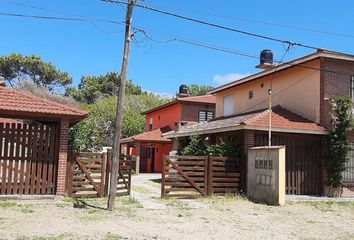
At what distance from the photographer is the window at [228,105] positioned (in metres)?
27.1

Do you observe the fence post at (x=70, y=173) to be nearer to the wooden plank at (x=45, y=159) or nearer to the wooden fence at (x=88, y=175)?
the wooden fence at (x=88, y=175)

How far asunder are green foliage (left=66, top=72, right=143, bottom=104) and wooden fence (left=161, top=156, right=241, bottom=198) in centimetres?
4804

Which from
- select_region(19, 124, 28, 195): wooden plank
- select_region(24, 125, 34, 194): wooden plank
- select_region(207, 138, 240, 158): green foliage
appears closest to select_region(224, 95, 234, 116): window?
select_region(207, 138, 240, 158): green foliage

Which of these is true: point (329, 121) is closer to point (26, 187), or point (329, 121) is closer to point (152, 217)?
point (152, 217)

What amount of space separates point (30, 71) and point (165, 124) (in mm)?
23410

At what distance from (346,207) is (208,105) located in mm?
19897

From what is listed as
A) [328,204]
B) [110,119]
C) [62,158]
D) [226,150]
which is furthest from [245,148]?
[110,119]

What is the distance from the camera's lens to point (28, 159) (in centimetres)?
1462

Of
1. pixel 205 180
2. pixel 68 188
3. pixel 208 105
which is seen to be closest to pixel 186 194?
pixel 205 180

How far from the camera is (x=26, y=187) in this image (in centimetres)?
1455

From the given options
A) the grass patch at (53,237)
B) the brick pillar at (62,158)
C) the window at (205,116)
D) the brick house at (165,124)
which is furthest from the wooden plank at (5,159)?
the window at (205,116)

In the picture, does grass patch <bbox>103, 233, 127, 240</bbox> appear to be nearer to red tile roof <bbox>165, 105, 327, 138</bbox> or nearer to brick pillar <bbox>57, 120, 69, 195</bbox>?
brick pillar <bbox>57, 120, 69, 195</bbox>

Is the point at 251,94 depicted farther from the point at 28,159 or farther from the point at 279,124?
the point at 28,159

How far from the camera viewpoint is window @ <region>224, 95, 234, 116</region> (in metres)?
27.1
